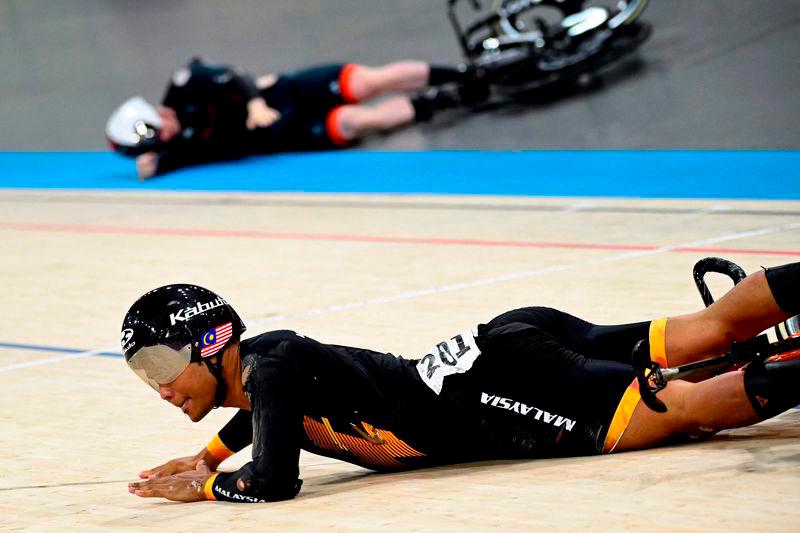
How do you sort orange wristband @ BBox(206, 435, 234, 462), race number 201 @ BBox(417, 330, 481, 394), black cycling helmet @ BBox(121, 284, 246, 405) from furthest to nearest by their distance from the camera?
orange wristband @ BBox(206, 435, 234, 462) → race number 201 @ BBox(417, 330, 481, 394) → black cycling helmet @ BBox(121, 284, 246, 405)

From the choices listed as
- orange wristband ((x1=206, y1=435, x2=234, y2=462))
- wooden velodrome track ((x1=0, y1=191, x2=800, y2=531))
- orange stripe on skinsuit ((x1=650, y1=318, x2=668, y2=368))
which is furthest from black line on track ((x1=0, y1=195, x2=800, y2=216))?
orange wristband ((x1=206, y1=435, x2=234, y2=462))

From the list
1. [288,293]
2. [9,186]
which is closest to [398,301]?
[288,293]

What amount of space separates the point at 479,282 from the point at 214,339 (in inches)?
121

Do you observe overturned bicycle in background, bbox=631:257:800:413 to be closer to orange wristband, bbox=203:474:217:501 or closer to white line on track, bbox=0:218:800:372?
orange wristband, bbox=203:474:217:501

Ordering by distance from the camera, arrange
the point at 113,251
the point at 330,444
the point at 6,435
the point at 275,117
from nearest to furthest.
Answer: the point at 330,444 → the point at 6,435 → the point at 113,251 → the point at 275,117

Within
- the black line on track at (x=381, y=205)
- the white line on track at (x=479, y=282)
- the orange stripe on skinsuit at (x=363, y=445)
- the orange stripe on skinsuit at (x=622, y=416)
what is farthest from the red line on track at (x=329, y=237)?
the orange stripe on skinsuit at (x=363, y=445)

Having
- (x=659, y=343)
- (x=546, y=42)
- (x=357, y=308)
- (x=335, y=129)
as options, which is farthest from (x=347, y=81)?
(x=659, y=343)

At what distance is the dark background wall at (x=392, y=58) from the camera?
31.7 ft

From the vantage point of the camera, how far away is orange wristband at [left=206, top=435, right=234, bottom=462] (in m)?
3.29

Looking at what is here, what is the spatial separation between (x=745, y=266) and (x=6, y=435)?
326 centimetres

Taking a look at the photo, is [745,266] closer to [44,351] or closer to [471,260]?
[471,260]

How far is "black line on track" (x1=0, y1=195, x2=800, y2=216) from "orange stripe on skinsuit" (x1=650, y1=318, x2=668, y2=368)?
4.04 metres

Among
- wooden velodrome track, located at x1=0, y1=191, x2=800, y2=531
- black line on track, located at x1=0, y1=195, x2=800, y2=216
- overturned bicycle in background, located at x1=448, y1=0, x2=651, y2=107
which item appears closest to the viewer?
wooden velodrome track, located at x1=0, y1=191, x2=800, y2=531

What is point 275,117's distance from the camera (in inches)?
455
